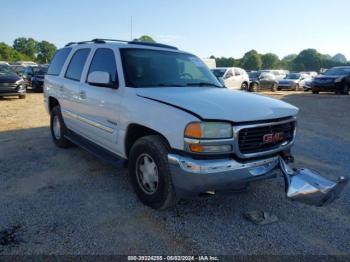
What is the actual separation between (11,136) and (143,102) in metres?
5.08

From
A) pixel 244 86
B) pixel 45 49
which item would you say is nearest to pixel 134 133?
pixel 244 86

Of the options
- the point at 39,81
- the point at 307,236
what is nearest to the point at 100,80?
the point at 307,236

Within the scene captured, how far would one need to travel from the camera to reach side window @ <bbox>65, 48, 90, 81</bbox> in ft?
17.4

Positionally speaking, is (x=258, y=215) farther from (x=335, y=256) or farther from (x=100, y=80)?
(x=100, y=80)

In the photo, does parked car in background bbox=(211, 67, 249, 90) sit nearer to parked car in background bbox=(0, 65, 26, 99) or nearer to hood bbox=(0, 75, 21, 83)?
parked car in background bbox=(0, 65, 26, 99)

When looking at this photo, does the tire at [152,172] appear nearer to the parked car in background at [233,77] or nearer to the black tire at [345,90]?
the parked car in background at [233,77]

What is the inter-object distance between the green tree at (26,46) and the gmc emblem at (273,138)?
127m

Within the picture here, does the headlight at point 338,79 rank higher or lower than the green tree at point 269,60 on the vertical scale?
higher

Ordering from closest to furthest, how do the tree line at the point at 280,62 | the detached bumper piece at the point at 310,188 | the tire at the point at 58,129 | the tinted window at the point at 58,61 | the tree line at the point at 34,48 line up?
the detached bumper piece at the point at 310,188 → the tire at the point at 58,129 → the tinted window at the point at 58,61 → the tree line at the point at 280,62 → the tree line at the point at 34,48

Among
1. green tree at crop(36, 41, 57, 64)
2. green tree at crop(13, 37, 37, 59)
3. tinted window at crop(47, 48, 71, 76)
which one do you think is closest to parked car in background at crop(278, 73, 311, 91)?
tinted window at crop(47, 48, 71, 76)

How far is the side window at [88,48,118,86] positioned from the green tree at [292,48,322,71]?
108 m

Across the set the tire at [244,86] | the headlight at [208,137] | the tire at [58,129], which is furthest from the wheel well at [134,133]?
the tire at [244,86]

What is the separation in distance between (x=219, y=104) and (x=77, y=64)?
10.0 feet

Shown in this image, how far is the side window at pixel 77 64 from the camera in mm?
5309
